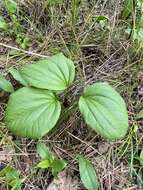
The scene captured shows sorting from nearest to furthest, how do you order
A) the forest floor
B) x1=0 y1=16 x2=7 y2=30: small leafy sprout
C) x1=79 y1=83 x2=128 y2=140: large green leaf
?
x1=79 y1=83 x2=128 y2=140: large green leaf
the forest floor
x1=0 y1=16 x2=7 y2=30: small leafy sprout

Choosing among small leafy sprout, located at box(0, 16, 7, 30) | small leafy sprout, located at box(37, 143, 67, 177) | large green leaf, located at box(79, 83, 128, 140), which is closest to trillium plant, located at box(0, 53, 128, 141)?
large green leaf, located at box(79, 83, 128, 140)

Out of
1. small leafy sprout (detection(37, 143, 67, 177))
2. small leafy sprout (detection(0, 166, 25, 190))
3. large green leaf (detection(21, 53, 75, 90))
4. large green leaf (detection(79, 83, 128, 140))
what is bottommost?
small leafy sprout (detection(0, 166, 25, 190))

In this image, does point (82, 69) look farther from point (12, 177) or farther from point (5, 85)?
point (12, 177)

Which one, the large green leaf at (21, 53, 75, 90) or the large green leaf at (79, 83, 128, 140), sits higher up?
the large green leaf at (21, 53, 75, 90)

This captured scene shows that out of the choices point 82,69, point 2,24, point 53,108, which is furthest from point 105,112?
point 2,24

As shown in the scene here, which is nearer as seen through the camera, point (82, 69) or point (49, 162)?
point (49, 162)

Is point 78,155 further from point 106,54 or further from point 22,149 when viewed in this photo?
point 106,54

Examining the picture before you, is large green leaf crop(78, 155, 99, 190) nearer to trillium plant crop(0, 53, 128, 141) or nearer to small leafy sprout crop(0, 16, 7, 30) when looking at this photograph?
trillium plant crop(0, 53, 128, 141)
